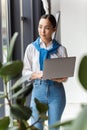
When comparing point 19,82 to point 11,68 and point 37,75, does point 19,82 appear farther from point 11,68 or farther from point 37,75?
point 37,75

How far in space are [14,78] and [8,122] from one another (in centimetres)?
12

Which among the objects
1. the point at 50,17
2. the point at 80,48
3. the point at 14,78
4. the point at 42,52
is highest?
the point at 14,78

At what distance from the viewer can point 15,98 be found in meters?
0.84

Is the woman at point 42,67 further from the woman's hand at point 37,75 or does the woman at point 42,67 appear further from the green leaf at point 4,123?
the green leaf at point 4,123

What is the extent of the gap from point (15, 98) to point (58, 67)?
1530 millimetres

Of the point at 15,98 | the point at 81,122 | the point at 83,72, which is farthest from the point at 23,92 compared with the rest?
the point at 81,122

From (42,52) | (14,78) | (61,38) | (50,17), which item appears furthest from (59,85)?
(61,38)

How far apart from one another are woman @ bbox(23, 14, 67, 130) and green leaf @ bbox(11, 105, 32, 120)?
5.48 ft

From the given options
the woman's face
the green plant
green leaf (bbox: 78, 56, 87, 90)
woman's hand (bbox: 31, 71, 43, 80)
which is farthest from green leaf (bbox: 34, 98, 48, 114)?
the woman's face

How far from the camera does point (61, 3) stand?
5.08m

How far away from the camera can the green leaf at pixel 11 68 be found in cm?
72

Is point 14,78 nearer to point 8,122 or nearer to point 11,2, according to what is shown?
point 8,122

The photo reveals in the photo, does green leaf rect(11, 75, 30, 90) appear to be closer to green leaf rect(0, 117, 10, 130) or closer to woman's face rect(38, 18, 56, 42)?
green leaf rect(0, 117, 10, 130)

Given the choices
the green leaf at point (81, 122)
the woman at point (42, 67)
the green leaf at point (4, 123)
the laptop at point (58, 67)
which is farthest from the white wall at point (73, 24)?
the green leaf at point (81, 122)
